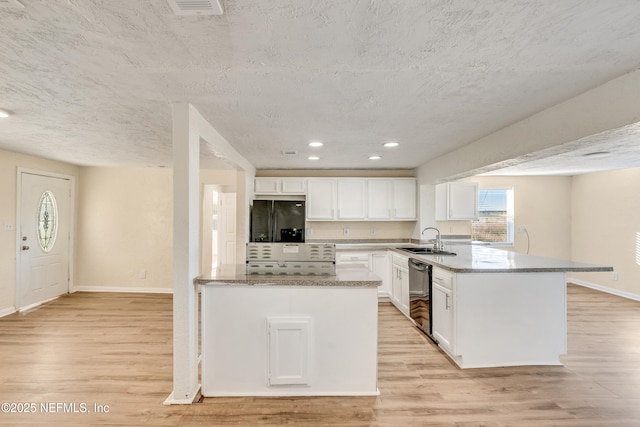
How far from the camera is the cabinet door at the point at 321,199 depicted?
5.45 m

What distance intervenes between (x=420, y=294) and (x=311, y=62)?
3.02 meters

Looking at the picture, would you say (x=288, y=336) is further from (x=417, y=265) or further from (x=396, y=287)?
(x=396, y=287)

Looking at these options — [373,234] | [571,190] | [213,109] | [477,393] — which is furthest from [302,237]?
[571,190]

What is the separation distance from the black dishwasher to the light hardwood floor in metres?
0.16

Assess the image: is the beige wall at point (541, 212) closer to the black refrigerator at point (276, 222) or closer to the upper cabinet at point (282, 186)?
the upper cabinet at point (282, 186)

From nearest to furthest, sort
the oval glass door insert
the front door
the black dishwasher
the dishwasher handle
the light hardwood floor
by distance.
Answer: the light hardwood floor → the black dishwasher → the dishwasher handle → the front door → the oval glass door insert

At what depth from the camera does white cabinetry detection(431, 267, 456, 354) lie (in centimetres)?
304

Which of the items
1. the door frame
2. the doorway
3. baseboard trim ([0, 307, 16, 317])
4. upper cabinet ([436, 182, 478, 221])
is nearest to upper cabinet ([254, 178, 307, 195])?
the doorway

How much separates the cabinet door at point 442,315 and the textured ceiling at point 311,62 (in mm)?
1694

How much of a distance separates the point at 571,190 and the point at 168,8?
25.2ft

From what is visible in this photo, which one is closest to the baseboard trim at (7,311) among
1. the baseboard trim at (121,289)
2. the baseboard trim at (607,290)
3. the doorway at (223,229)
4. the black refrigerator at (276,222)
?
the baseboard trim at (121,289)

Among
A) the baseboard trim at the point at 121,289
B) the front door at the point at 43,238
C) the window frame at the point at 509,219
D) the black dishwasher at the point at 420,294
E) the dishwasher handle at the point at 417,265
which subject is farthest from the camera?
the window frame at the point at 509,219

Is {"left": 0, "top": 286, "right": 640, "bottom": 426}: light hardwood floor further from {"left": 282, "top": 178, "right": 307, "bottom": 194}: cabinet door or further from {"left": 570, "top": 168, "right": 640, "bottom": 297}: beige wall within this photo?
{"left": 282, "top": 178, "right": 307, "bottom": 194}: cabinet door

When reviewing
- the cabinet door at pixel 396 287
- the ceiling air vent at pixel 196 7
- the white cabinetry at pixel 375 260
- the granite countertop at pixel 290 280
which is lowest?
the cabinet door at pixel 396 287
